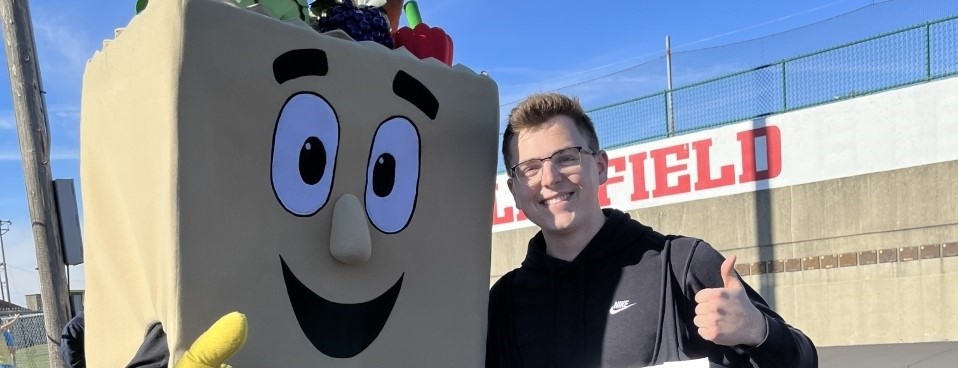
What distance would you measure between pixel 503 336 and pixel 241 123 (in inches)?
36.0

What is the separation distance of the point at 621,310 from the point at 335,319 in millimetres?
675

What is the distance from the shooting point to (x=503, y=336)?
206 centimetres

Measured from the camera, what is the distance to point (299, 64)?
1.64m

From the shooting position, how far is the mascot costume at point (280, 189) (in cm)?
148

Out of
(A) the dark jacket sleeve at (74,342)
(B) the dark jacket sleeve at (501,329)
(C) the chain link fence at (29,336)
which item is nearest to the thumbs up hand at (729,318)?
(B) the dark jacket sleeve at (501,329)

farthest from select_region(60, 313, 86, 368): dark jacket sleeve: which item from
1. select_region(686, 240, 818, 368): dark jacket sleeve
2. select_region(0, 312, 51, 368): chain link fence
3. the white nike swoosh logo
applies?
select_region(0, 312, 51, 368): chain link fence

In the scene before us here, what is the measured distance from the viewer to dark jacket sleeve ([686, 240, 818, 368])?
1.65 meters

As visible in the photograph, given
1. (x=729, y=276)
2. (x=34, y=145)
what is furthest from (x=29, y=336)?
(x=729, y=276)

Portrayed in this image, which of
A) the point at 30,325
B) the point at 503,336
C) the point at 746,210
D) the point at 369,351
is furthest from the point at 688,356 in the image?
the point at 30,325

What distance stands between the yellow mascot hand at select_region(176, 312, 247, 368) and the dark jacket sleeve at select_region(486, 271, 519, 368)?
0.83 m

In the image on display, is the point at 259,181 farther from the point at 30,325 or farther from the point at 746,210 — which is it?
the point at 30,325

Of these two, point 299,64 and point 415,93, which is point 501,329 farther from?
point 299,64

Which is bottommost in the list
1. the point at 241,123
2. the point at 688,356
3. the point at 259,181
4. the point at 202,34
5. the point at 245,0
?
the point at 688,356

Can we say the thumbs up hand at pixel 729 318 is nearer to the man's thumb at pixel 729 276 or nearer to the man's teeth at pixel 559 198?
the man's thumb at pixel 729 276
